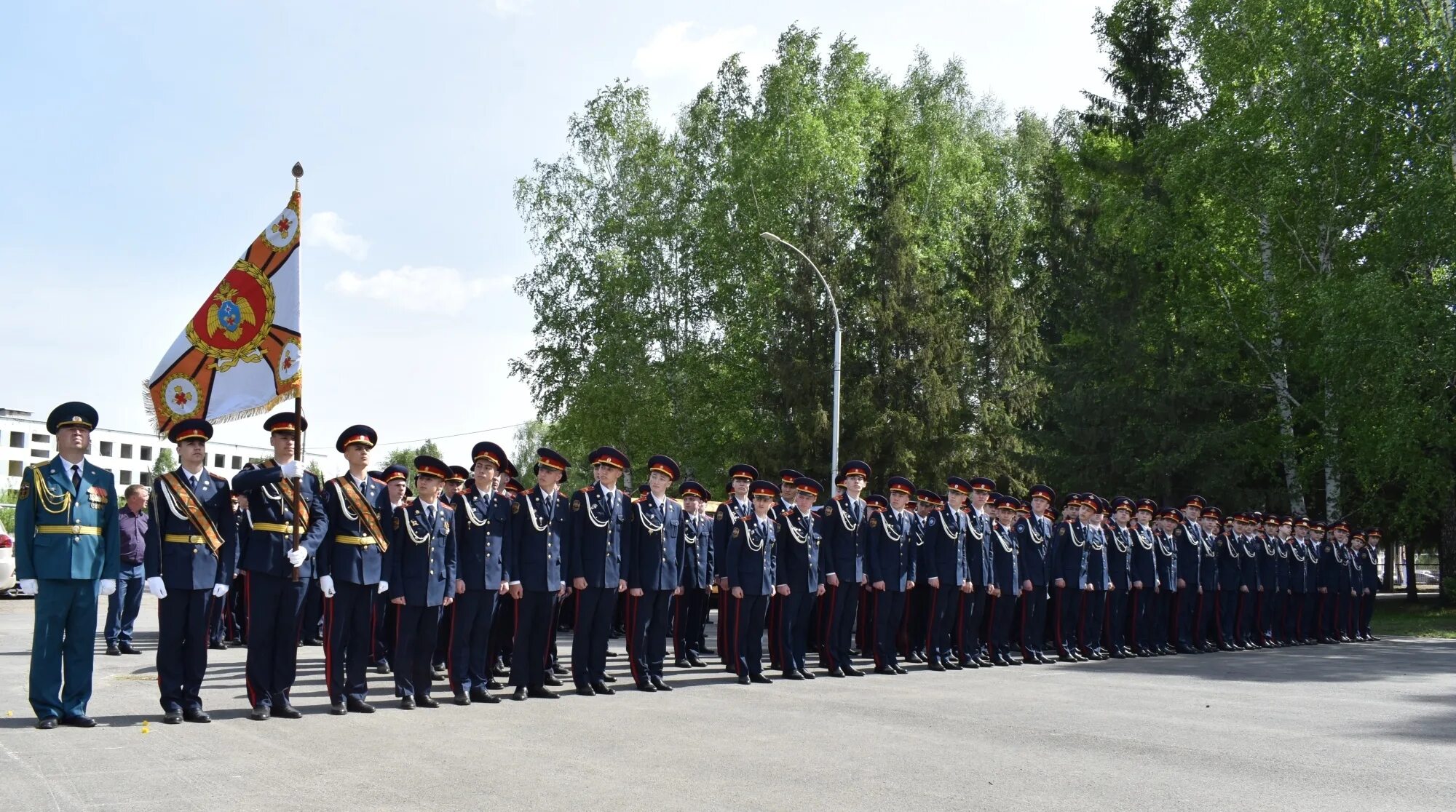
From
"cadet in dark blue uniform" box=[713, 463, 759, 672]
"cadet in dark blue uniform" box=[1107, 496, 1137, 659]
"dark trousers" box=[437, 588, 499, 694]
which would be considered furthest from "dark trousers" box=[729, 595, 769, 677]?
"cadet in dark blue uniform" box=[1107, 496, 1137, 659]

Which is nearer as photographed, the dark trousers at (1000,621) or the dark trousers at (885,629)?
the dark trousers at (885,629)

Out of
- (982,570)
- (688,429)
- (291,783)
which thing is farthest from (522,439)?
(291,783)

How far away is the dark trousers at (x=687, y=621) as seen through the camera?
47.2 ft

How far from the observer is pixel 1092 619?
1639 centimetres

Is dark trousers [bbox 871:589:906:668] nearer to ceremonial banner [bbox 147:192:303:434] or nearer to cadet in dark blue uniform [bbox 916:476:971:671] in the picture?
cadet in dark blue uniform [bbox 916:476:971:671]

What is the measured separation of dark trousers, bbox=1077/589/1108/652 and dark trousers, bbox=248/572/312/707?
34.6 feet

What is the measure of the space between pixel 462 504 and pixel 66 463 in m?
3.01

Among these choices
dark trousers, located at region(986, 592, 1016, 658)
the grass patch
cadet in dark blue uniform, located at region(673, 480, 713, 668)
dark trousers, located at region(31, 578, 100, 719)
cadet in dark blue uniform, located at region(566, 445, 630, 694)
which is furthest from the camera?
the grass patch

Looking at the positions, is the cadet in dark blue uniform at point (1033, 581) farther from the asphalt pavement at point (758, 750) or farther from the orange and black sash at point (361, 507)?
the orange and black sash at point (361, 507)

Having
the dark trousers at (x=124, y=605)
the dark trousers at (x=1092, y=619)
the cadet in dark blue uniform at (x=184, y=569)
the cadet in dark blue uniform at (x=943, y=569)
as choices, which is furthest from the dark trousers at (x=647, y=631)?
the dark trousers at (x=1092, y=619)

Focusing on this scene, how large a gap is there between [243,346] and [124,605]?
5034mm

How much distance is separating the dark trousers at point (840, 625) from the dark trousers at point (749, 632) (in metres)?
0.95

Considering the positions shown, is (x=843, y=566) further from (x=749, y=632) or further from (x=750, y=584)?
(x=749, y=632)

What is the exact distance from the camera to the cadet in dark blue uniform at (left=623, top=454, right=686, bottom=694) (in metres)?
11.5
